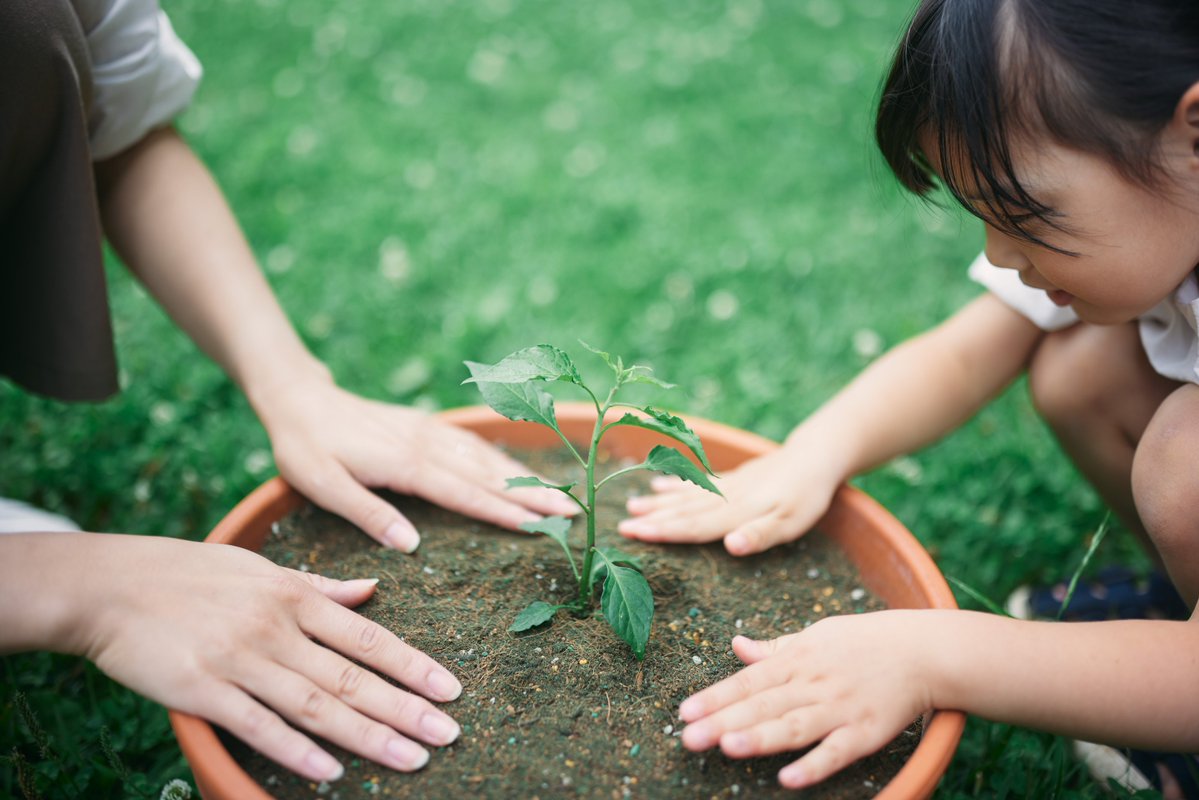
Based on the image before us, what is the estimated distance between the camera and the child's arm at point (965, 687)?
1.12m

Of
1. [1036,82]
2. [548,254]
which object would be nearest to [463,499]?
[1036,82]

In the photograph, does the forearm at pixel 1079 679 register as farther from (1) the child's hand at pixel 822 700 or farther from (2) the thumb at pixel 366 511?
(2) the thumb at pixel 366 511

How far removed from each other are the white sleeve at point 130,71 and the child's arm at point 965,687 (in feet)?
4.36

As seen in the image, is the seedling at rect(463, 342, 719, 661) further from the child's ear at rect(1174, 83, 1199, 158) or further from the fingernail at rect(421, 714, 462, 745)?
the child's ear at rect(1174, 83, 1199, 158)

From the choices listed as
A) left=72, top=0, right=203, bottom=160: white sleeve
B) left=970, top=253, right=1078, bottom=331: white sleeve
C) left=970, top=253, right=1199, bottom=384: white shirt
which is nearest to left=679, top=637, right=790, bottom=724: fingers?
left=970, top=253, right=1199, bottom=384: white shirt

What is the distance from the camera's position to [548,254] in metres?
3.08

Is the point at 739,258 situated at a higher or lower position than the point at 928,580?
lower

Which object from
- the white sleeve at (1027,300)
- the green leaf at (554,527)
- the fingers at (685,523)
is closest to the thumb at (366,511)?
the green leaf at (554,527)

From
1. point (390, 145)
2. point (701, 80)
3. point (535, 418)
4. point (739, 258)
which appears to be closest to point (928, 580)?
point (535, 418)

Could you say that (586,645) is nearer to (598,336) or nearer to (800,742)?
(800,742)

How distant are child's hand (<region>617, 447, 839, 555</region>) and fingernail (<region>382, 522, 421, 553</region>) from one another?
0.32 m

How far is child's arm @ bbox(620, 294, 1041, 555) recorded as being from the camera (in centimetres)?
149

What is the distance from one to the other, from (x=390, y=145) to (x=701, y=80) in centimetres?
143

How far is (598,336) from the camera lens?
2738 millimetres
